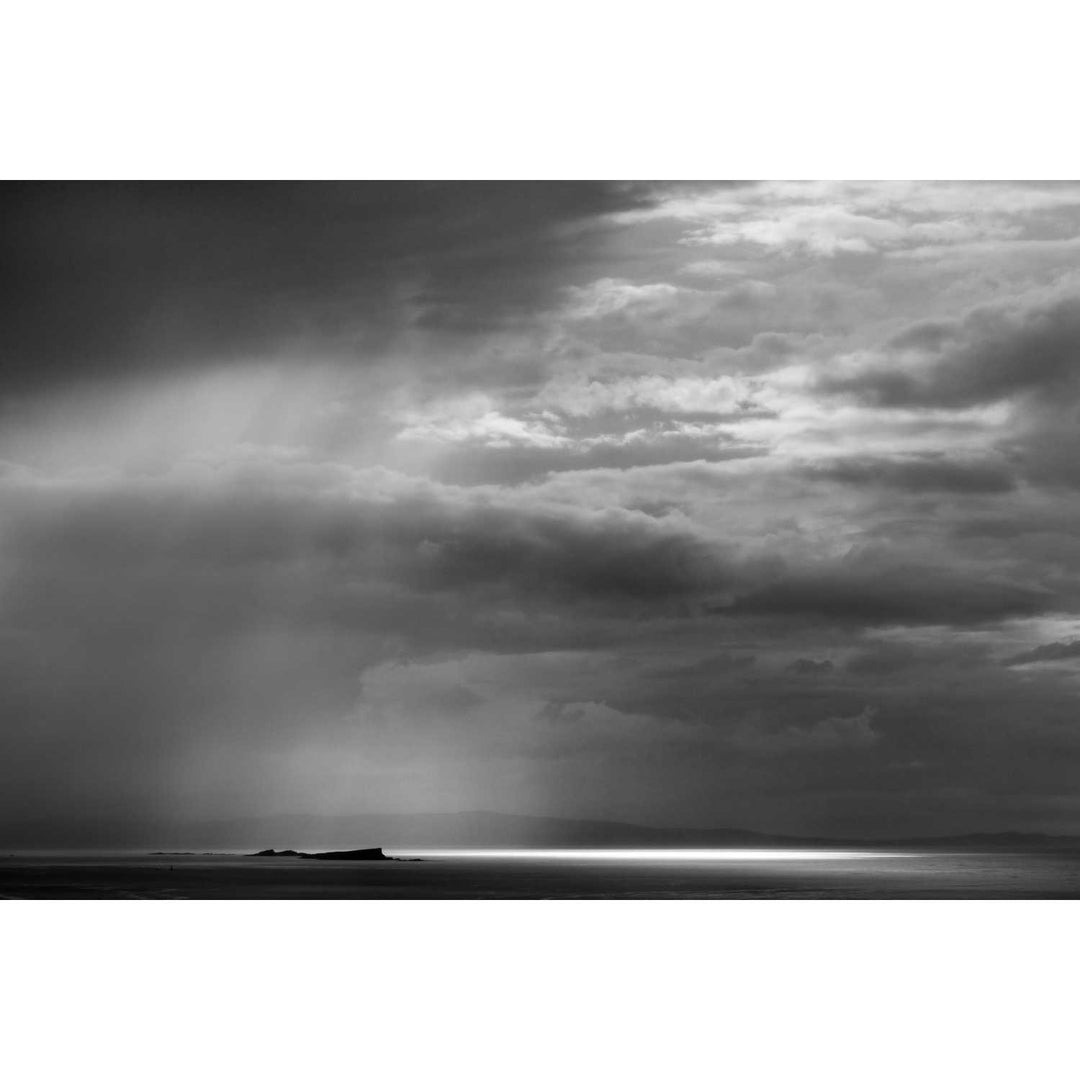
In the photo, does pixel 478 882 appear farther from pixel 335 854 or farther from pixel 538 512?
pixel 538 512

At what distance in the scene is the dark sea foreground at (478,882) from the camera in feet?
48.3

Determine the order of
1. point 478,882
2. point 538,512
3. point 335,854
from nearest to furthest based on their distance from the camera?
point 538,512, point 335,854, point 478,882

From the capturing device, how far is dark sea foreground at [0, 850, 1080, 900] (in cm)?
1473

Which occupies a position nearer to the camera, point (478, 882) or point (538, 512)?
point (538, 512)

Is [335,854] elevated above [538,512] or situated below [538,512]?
below

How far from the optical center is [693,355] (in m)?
13.6

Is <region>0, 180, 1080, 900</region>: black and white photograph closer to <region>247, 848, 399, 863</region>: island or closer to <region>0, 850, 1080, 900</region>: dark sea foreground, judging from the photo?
<region>247, 848, 399, 863</region>: island

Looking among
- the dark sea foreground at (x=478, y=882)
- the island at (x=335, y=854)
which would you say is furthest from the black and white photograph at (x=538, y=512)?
the dark sea foreground at (x=478, y=882)

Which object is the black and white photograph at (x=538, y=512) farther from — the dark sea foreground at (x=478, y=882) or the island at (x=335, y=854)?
the dark sea foreground at (x=478, y=882)

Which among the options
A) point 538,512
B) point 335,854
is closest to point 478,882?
point 335,854

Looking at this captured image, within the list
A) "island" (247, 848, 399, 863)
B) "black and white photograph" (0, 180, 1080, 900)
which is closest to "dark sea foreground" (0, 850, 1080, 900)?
"island" (247, 848, 399, 863)

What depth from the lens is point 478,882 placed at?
75.6 feet
